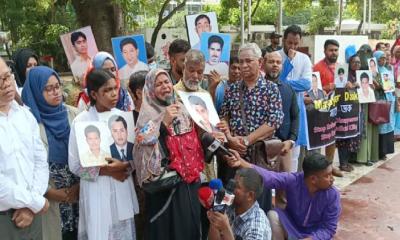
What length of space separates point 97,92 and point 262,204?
1649mm

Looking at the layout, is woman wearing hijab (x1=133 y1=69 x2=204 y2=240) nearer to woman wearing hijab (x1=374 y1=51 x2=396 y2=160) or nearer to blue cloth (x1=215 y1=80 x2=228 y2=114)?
blue cloth (x1=215 y1=80 x2=228 y2=114)

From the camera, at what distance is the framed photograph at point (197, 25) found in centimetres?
454

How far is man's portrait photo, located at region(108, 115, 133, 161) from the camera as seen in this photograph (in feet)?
9.36

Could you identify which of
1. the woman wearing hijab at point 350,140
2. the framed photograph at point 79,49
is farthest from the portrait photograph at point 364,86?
the framed photograph at point 79,49

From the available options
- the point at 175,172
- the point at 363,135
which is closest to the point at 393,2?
the point at 363,135

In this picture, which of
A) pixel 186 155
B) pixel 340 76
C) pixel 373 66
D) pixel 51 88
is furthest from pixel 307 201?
pixel 373 66

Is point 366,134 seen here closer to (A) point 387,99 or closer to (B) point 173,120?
(A) point 387,99

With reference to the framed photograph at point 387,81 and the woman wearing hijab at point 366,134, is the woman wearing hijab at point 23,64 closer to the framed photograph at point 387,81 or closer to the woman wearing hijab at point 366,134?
the woman wearing hijab at point 366,134

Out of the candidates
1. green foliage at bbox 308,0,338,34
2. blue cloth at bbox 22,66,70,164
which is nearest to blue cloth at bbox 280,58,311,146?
blue cloth at bbox 22,66,70,164

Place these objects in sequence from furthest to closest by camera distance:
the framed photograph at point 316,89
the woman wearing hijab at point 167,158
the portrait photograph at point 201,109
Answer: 1. the framed photograph at point 316,89
2. the portrait photograph at point 201,109
3. the woman wearing hijab at point 167,158

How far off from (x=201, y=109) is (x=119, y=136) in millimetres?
609

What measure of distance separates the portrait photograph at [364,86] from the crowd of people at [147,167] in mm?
3063

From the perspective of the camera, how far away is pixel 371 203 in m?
5.23

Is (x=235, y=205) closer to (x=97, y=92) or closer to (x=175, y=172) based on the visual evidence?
(x=175, y=172)
